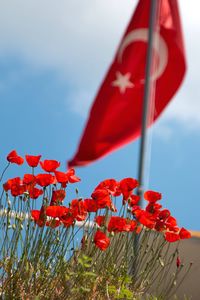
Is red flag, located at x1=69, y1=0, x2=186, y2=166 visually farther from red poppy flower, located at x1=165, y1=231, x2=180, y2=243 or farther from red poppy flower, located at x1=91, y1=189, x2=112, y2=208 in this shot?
red poppy flower, located at x1=91, y1=189, x2=112, y2=208

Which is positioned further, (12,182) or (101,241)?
(12,182)

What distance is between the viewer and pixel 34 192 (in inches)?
132

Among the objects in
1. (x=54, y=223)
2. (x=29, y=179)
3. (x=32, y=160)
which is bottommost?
(x=54, y=223)

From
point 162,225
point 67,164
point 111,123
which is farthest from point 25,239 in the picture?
point 111,123

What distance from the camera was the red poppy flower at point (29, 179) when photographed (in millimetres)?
3303

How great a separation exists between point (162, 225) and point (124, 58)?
1.78 meters

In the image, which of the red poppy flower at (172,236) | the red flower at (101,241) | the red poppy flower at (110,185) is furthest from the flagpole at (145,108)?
the red flower at (101,241)

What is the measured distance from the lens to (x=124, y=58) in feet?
16.2

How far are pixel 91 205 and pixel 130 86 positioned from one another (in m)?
1.74

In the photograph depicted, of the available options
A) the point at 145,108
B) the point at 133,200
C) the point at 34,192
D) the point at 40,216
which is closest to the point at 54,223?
the point at 40,216

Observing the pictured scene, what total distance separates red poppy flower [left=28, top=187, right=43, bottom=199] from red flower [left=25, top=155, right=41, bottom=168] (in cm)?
12

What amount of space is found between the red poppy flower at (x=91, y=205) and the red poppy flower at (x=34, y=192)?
0.25 metres

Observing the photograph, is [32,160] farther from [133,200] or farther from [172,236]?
[172,236]

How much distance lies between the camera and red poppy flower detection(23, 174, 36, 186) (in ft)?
10.8
